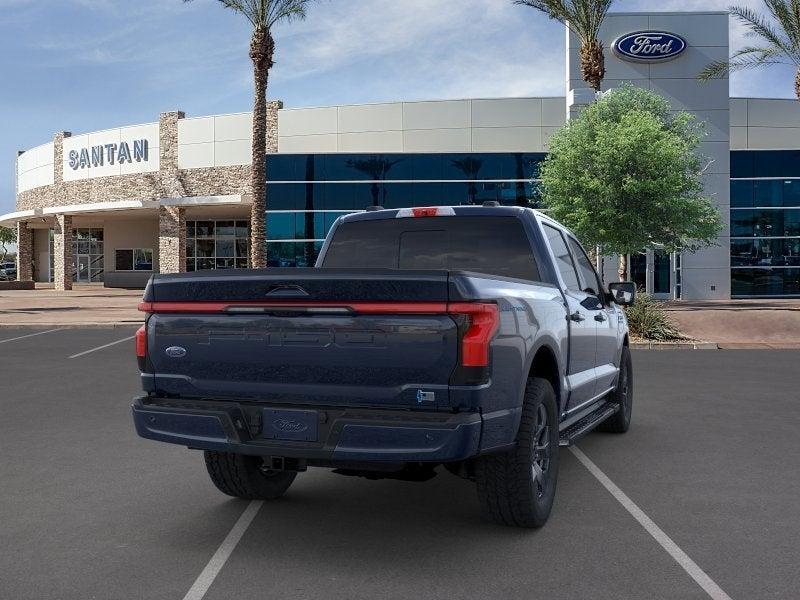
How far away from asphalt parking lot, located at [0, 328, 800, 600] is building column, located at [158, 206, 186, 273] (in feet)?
117

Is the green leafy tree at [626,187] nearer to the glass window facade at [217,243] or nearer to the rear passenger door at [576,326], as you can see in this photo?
the rear passenger door at [576,326]

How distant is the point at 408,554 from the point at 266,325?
57.9 inches

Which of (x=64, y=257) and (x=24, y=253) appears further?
(x=24, y=253)

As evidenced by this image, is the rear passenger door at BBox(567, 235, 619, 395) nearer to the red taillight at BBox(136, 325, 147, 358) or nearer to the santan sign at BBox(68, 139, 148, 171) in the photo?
the red taillight at BBox(136, 325, 147, 358)

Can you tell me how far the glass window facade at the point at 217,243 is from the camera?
48.9 metres

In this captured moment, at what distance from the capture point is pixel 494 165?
36.2 meters

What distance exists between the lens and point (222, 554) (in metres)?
4.44

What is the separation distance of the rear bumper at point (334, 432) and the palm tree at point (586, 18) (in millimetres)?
26887

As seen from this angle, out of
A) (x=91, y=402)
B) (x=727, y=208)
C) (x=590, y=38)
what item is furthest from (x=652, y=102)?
(x=91, y=402)

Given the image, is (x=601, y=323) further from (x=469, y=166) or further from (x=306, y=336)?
(x=469, y=166)

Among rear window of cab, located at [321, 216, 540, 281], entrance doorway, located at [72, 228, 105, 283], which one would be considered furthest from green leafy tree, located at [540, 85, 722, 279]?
entrance doorway, located at [72, 228, 105, 283]

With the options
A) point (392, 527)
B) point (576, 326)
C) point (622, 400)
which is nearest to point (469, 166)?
point (622, 400)

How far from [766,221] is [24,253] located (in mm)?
46554

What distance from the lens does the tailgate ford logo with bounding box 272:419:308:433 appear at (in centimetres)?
415
